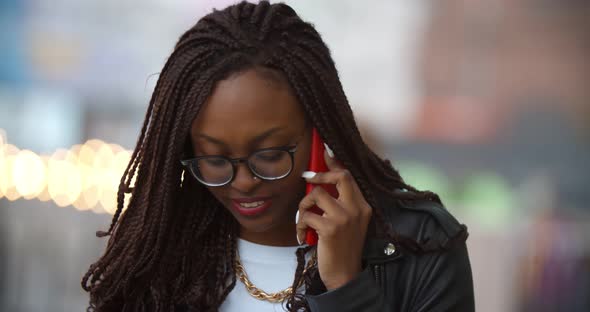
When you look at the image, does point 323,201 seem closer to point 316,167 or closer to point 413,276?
point 316,167

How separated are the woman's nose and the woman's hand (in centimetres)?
12

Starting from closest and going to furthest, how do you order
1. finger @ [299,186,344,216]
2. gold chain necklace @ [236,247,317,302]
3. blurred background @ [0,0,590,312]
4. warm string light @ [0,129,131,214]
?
1. finger @ [299,186,344,216]
2. gold chain necklace @ [236,247,317,302]
3. blurred background @ [0,0,590,312]
4. warm string light @ [0,129,131,214]

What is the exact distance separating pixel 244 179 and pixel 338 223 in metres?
0.24

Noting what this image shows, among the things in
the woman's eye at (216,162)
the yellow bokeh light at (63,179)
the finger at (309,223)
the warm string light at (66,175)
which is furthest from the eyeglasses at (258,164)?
the yellow bokeh light at (63,179)

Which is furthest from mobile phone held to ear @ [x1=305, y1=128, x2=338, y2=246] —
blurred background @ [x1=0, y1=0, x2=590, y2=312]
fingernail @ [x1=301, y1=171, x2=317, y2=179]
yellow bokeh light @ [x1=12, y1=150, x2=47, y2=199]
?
yellow bokeh light @ [x1=12, y1=150, x2=47, y2=199]

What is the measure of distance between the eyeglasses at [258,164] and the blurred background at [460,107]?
2.46m

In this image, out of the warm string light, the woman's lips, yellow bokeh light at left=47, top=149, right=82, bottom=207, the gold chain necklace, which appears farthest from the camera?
yellow bokeh light at left=47, top=149, right=82, bottom=207

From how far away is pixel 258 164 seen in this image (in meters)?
1.79

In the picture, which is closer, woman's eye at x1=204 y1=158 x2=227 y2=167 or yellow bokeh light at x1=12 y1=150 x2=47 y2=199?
woman's eye at x1=204 y1=158 x2=227 y2=167

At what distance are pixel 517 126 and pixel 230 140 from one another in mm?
2877

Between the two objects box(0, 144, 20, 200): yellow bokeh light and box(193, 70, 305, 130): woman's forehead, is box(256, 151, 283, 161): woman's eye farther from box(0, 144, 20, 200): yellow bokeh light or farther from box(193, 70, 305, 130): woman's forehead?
box(0, 144, 20, 200): yellow bokeh light

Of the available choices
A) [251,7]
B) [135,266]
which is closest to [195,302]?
[135,266]

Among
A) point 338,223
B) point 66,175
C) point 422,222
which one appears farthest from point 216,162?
point 66,175

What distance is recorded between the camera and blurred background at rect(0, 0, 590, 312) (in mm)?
4266
